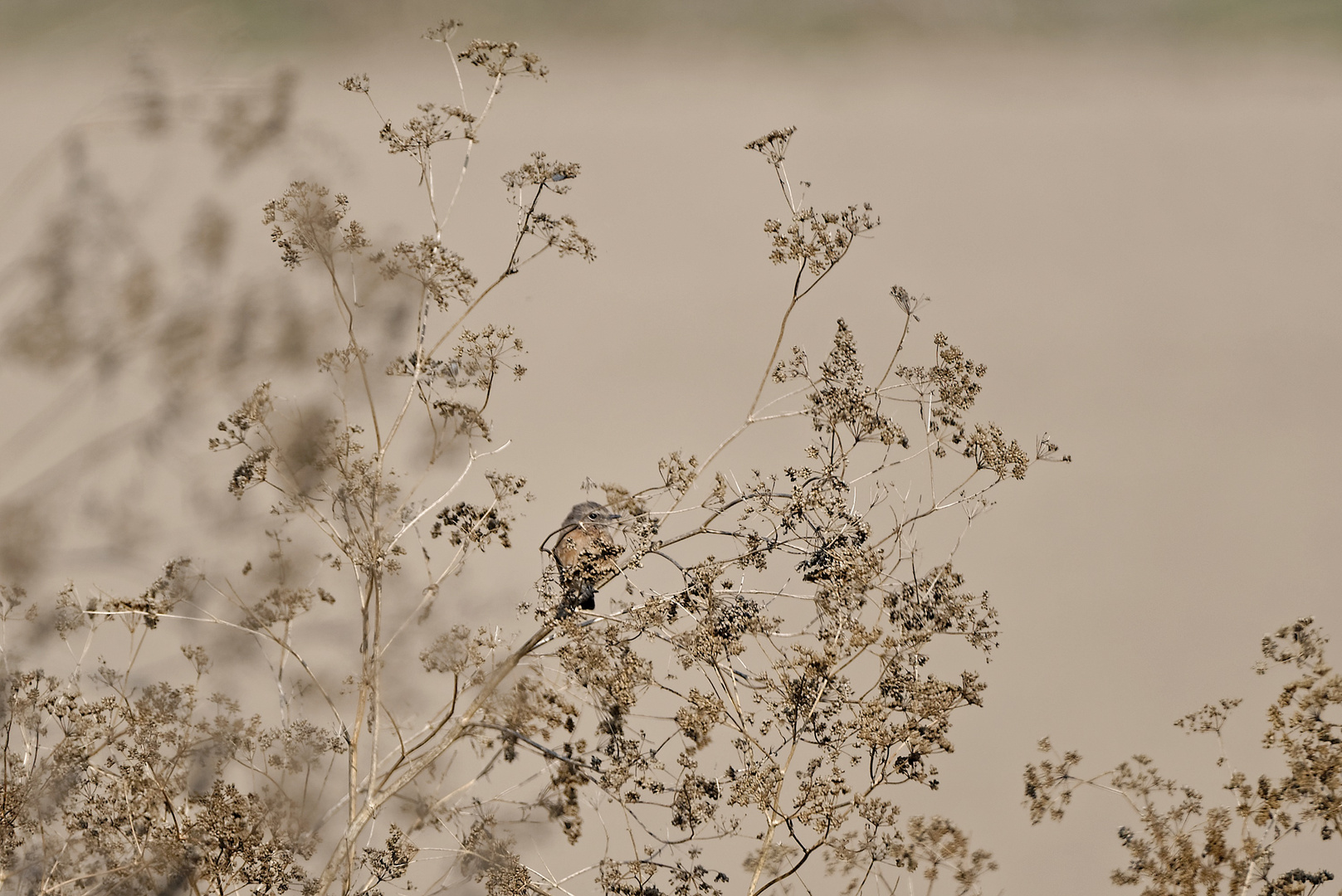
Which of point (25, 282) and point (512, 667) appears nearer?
point (512, 667)

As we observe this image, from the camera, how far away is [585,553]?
3721 mm

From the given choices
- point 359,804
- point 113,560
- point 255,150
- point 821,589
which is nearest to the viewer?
point 821,589

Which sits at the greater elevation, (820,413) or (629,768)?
(820,413)

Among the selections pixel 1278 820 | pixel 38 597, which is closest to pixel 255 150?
pixel 38 597

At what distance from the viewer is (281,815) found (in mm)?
4375

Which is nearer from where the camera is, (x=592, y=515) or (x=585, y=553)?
(x=585, y=553)

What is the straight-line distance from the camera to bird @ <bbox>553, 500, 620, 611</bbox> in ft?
12.2

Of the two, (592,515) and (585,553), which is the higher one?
(592,515)

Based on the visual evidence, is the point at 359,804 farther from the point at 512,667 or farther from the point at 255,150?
the point at 255,150

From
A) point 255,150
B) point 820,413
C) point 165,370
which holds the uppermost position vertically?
point 255,150

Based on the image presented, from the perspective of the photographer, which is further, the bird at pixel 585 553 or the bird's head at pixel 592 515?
the bird's head at pixel 592 515

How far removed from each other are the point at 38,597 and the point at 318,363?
2.14 meters

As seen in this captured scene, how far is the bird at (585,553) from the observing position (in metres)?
3.71

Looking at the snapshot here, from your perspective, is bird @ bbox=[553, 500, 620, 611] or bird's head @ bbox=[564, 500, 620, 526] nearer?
bird @ bbox=[553, 500, 620, 611]
